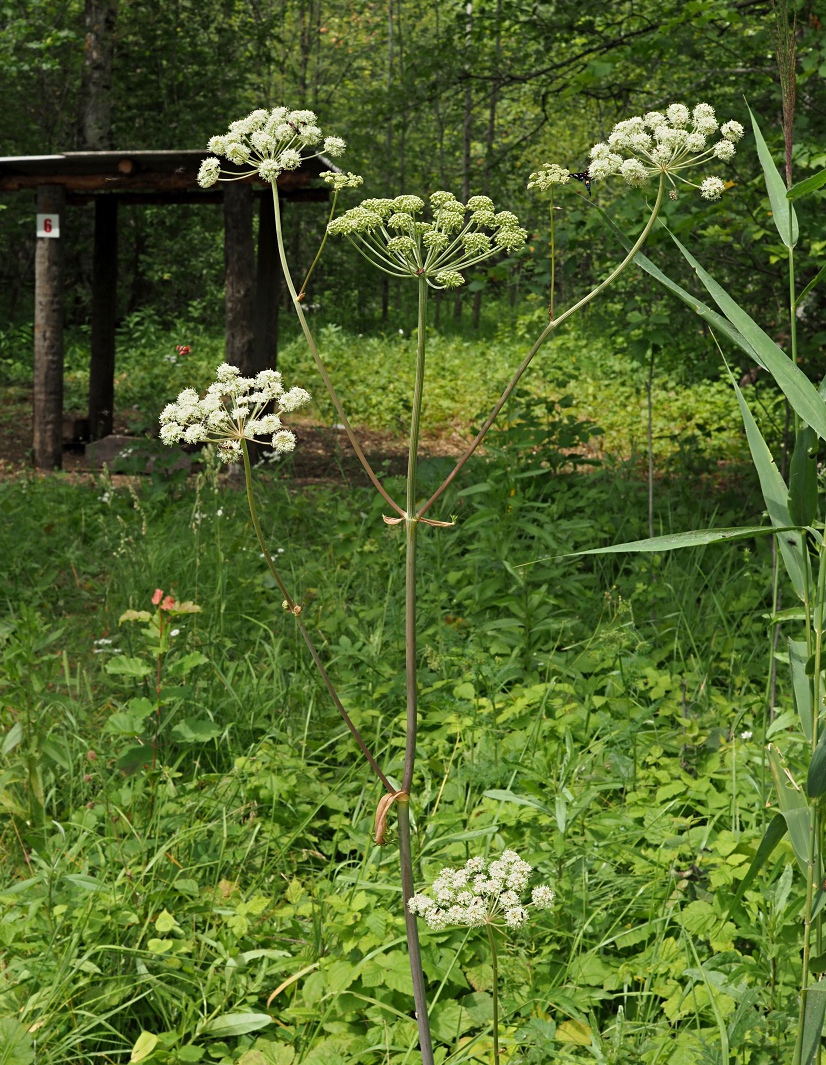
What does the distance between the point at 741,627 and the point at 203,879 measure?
232 centimetres

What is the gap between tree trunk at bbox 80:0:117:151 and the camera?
36.9 ft

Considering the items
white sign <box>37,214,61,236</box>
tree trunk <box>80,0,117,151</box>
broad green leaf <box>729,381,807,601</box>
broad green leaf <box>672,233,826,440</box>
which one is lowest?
broad green leaf <box>729,381,807,601</box>

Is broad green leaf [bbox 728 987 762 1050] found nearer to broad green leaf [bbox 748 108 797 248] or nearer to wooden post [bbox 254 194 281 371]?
broad green leaf [bbox 748 108 797 248]

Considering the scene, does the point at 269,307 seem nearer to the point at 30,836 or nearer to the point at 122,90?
the point at 30,836

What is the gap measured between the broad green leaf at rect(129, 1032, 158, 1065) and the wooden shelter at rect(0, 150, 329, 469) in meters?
5.65

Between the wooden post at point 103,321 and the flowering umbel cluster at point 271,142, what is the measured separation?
782cm

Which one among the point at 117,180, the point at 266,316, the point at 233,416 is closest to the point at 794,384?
the point at 233,416

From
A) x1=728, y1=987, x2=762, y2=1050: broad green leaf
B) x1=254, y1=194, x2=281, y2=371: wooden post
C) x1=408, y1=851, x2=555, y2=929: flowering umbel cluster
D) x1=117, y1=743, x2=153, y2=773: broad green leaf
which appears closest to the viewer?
x1=408, y1=851, x2=555, y2=929: flowering umbel cluster

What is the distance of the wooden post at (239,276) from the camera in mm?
7109

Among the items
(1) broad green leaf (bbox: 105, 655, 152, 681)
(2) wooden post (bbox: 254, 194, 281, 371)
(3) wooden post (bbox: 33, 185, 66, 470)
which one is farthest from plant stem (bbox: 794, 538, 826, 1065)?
(3) wooden post (bbox: 33, 185, 66, 470)

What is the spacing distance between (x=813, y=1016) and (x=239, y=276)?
22.2 feet

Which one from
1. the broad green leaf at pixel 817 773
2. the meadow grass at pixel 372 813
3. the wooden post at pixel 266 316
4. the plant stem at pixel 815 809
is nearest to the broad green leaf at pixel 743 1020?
the meadow grass at pixel 372 813

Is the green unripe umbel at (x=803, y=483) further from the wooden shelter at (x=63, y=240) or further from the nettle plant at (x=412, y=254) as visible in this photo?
the wooden shelter at (x=63, y=240)

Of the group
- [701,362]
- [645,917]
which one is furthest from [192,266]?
[645,917]
